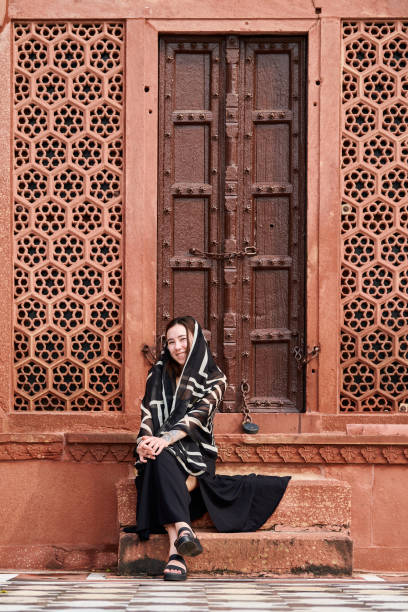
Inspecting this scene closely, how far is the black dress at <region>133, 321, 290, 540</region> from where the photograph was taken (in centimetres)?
435

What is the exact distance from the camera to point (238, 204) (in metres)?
5.40

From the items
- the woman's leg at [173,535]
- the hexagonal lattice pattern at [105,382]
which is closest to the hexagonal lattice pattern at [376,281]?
the hexagonal lattice pattern at [105,382]

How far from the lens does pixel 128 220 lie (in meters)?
5.32

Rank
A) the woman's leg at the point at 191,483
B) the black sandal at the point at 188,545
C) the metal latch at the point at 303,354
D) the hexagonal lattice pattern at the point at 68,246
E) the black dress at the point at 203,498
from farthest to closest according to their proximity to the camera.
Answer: the hexagonal lattice pattern at the point at 68,246, the metal latch at the point at 303,354, the woman's leg at the point at 191,483, the black dress at the point at 203,498, the black sandal at the point at 188,545

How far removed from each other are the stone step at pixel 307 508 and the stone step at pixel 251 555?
7.6 inches

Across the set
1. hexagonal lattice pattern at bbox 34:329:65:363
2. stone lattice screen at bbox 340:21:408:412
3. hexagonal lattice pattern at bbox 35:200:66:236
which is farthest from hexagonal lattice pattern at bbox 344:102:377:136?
hexagonal lattice pattern at bbox 34:329:65:363

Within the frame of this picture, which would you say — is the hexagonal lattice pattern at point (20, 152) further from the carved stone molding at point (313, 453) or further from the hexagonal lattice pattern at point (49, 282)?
the carved stone molding at point (313, 453)

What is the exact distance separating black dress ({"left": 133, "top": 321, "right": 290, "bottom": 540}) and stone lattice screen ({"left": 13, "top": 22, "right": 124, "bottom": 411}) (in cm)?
76

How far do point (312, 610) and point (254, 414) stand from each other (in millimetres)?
2187

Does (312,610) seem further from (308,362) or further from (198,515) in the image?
(308,362)

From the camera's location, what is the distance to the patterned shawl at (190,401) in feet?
14.8

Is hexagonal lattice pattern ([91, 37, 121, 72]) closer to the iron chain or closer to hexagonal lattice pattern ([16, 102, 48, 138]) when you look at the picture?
hexagonal lattice pattern ([16, 102, 48, 138])

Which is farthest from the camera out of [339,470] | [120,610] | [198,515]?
[339,470]

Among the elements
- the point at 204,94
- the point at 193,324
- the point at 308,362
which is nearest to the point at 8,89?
the point at 204,94
